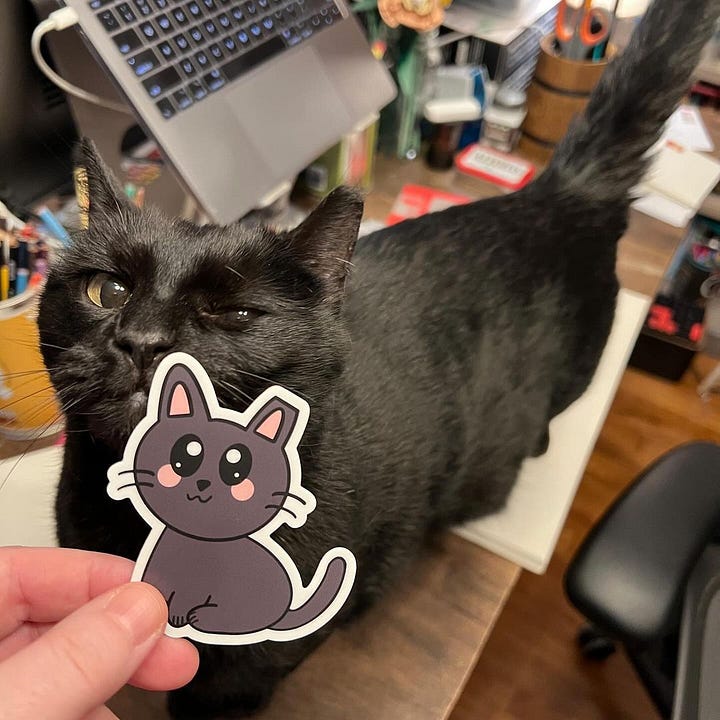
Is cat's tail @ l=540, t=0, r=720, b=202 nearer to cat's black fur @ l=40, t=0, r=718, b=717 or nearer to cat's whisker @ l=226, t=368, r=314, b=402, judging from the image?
cat's black fur @ l=40, t=0, r=718, b=717

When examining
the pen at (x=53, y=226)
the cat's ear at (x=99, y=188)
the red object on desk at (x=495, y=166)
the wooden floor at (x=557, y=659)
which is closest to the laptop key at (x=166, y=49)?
the pen at (x=53, y=226)

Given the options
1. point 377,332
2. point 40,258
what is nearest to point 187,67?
point 40,258

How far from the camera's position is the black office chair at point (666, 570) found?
64 cm

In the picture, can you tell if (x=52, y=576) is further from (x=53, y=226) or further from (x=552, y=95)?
(x=552, y=95)

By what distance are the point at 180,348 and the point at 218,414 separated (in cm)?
5

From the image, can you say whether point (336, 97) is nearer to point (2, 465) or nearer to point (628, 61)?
point (628, 61)

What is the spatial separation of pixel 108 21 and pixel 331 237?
0.50m

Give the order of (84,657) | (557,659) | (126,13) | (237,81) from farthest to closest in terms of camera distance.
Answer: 1. (557,659)
2. (237,81)
3. (126,13)
4. (84,657)

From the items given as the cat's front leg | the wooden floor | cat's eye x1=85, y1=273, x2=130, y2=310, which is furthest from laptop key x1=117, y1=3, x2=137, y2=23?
the wooden floor

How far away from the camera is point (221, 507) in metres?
0.43

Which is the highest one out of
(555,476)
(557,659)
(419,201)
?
(419,201)

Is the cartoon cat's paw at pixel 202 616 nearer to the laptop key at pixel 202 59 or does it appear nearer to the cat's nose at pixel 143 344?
the cat's nose at pixel 143 344

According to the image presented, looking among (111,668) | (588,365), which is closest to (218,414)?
(111,668)

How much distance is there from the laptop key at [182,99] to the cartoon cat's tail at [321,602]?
0.62m
